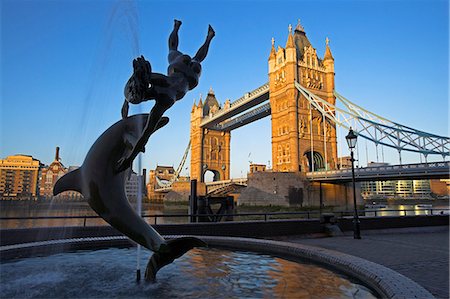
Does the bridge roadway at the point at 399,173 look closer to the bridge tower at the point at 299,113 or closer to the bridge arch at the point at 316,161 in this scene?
the bridge tower at the point at 299,113

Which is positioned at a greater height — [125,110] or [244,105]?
[244,105]

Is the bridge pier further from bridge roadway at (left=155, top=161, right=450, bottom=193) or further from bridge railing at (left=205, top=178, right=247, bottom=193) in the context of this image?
bridge railing at (left=205, top=178, right=247, bottom=193)

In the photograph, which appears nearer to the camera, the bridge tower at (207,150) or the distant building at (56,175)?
the distant building at (56,175)

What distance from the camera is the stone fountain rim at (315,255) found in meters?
3.87

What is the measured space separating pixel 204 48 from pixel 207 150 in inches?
2989

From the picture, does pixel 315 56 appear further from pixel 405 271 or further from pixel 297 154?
pixel 405 271

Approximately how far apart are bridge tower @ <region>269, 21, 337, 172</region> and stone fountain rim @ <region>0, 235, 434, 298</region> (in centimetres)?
3999

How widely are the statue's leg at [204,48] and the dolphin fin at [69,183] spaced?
251 cm

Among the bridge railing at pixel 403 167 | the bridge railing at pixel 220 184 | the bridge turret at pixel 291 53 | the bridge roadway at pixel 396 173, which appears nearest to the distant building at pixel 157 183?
the bridge railing at pixel 220 184

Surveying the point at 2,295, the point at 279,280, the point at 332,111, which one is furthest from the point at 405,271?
the point at 332,111

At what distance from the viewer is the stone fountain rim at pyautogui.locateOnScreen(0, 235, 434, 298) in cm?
387

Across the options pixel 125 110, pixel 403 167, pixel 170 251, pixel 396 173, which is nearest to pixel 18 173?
pixel 396 173

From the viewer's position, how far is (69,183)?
480cm

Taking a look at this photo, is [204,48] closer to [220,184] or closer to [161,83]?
[161,83]
